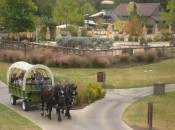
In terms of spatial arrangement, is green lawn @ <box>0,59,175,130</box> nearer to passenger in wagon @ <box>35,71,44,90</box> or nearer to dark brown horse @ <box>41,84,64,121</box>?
passenger in wagon @ <box>35,71,44,90</box>

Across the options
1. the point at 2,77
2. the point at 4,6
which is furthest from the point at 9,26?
the point at 2,77

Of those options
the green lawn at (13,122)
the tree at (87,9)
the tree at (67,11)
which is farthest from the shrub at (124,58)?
the tree at (87,9)

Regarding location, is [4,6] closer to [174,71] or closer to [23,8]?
[23,8]

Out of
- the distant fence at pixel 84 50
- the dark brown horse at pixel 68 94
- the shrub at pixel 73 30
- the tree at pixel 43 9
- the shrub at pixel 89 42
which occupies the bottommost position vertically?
the dark brown horse at pixel 68 94

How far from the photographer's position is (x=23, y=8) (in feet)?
166

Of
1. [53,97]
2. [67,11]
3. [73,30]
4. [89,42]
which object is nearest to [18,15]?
[89,42]

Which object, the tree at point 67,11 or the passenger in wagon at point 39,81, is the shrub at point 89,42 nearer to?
the tree at point 67,11

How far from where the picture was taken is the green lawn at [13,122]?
18.2 meters

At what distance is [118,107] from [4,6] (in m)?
31.8

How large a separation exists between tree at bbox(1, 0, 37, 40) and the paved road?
80.7ft

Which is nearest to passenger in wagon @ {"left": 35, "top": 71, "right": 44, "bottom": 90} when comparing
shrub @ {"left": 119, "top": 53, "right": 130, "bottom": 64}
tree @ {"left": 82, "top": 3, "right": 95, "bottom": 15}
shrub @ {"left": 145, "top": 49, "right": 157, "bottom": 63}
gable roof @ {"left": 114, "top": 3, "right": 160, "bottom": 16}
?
shrub @ {"left": 119, "top": 53, "right": 130, "bottom": 64}

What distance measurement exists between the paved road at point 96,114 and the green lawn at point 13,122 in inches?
15.6

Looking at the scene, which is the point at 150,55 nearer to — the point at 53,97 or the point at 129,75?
Result: the point at 129,75

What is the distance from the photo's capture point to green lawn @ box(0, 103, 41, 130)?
59.7 feet
